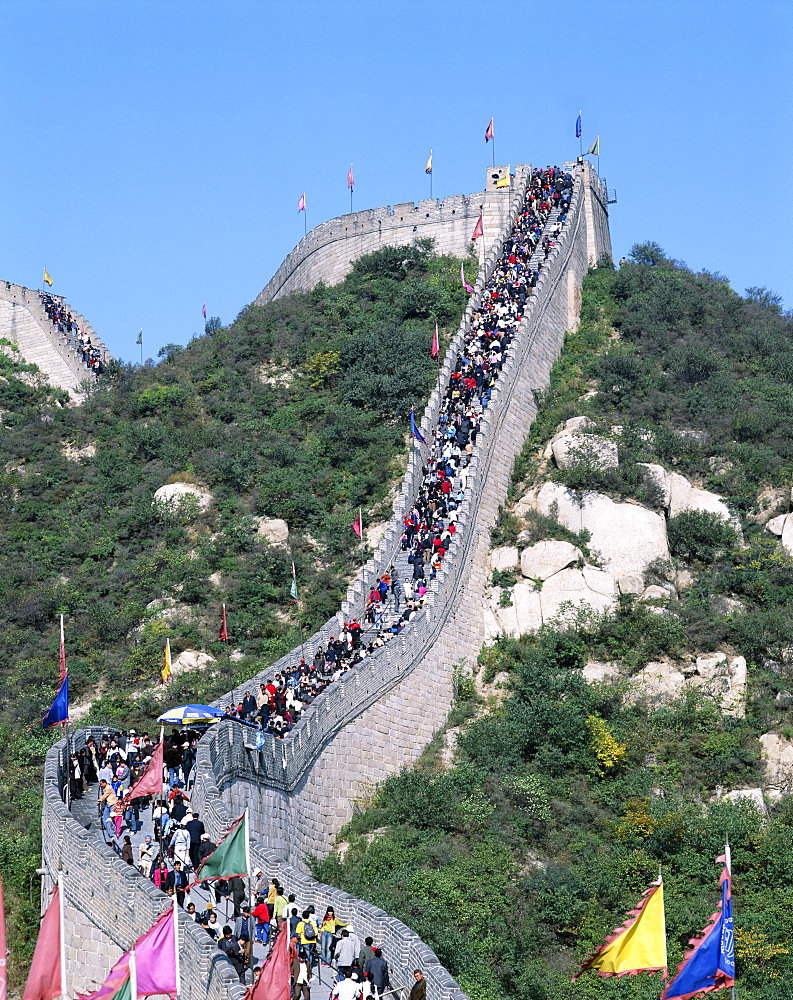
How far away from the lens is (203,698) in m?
32.9

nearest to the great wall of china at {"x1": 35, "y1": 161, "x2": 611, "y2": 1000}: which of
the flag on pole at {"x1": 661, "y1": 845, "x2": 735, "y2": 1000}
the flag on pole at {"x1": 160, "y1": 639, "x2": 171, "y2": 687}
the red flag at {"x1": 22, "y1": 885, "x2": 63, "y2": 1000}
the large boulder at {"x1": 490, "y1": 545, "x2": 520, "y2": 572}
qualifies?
the large boulder at {"x1": 490, "y1": 545, "x2": 520, "y2": 572}

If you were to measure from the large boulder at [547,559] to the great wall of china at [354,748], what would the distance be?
116 cm

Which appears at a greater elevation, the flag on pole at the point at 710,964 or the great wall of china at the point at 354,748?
the great wall of china at the point at 354,748

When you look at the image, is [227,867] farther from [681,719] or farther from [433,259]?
[433,259]

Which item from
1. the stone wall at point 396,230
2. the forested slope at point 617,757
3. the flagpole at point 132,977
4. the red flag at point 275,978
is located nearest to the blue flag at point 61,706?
the forested slope at point 617,757

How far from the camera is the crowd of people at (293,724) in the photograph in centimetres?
1827

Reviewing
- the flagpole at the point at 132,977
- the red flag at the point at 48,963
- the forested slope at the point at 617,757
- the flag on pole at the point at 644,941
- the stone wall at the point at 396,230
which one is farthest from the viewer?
the stone wall at the point at 396,230

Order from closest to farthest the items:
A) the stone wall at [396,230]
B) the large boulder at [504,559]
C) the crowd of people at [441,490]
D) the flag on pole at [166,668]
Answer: the crowd of people at [441,490] → the flag on pole at [166,668] → the large boulder at [504,559] → the stone wall at [396,230]

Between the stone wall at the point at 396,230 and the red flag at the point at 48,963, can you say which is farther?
the stone wall at the point at 396,230

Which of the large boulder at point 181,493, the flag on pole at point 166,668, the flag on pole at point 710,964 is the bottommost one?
the flag on pole at point 710,964

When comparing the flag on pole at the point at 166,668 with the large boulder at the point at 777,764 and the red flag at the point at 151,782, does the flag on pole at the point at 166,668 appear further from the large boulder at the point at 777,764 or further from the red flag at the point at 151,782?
the large boulder at the point at 777,764

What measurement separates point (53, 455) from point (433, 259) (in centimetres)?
1642

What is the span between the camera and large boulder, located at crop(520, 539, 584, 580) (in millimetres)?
35406

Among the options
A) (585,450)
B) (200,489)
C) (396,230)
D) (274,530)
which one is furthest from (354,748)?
(396,230)
